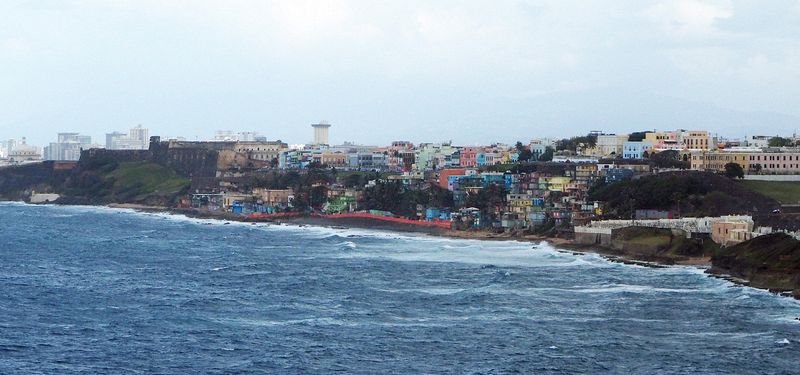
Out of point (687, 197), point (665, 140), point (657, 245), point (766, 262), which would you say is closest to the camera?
point (766, 262)

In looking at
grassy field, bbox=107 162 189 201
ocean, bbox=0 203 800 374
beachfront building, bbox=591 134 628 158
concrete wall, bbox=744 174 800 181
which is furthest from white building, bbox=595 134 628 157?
grassy field, bbox=107 162 189 201

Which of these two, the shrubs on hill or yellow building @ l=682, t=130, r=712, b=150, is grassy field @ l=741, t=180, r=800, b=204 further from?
yellow building @ l=682, t=130, r=712, b=150

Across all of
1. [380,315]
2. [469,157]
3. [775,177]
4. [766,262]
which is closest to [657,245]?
[766,262]

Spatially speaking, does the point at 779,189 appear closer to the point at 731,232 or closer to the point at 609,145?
the point at 731,232

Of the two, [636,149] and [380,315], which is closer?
[380,315]

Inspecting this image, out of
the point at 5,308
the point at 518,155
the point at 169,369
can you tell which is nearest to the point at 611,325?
the point at 169,369
